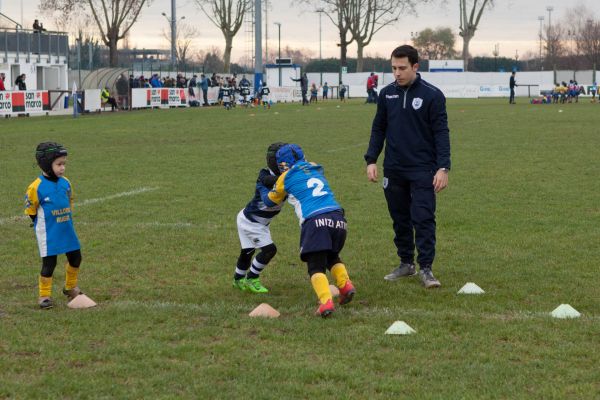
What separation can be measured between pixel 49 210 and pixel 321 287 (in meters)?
2.17

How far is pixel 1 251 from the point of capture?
8992 mm

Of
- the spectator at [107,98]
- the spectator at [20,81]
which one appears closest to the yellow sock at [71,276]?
the spectator at [20,81]

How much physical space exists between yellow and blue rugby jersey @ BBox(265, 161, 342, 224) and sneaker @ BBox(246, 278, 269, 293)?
932 mm

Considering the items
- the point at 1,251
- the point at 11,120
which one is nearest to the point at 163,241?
the point at 1,251

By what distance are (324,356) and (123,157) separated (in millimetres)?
14139

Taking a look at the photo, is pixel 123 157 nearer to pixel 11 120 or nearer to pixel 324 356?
pixel 324 356

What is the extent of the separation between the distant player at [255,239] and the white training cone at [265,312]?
807 millimetres

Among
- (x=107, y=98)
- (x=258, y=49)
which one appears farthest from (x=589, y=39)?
(x=107, y=98)

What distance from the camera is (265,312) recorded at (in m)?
6.46

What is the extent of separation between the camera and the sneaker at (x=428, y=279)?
7.41m

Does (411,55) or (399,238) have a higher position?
A: (411,55)

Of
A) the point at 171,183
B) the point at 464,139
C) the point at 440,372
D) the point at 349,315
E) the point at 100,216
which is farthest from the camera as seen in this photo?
the point at 464,139

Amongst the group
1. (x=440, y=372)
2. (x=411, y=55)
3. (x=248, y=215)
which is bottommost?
(x=440, y=372)

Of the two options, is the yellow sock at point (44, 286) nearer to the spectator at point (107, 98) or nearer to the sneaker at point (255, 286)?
the sneaker at point (255, 286)
